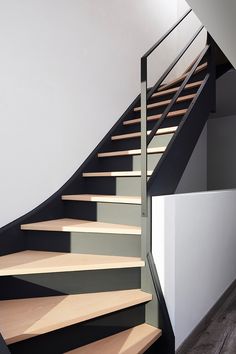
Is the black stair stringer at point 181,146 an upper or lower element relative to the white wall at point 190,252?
upper

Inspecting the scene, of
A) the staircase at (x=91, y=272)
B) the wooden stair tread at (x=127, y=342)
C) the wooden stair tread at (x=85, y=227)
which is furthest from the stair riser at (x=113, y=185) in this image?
the wooden stair tread at (x=127, y=342)

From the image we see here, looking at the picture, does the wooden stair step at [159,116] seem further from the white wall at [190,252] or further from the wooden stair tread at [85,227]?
the wooden stair tread at [85,227]

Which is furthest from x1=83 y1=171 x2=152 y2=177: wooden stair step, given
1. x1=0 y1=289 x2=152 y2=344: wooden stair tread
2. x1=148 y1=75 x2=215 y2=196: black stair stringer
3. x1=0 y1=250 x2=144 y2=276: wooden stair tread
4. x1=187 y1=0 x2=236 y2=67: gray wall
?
x1=187 y1=0 x2=236 y2=67: gray wall

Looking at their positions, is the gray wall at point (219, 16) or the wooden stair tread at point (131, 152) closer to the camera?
the gray wall at point (219, 16)

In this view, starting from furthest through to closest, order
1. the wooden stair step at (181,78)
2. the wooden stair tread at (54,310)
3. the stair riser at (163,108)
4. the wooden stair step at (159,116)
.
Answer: the wooden stair step at (181,78)
the stair riser at (163,108)
the wooden stair step at (159,116)
the wooden stair tread at (54,310)

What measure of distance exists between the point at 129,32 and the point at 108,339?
3.22m

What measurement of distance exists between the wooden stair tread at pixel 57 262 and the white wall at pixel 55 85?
339 mm

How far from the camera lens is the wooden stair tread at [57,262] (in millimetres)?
1619

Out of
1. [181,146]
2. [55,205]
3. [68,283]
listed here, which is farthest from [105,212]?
[181,146]

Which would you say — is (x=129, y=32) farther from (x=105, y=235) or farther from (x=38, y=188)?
(x=105, y=235)

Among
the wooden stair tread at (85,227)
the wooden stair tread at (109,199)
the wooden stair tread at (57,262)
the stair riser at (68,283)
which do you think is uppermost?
the wooden stair tread at (109,199)

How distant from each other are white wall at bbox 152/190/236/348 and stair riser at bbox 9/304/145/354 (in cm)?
26

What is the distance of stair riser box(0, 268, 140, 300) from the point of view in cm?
162

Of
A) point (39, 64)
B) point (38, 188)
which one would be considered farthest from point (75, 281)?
point (39, 64)
